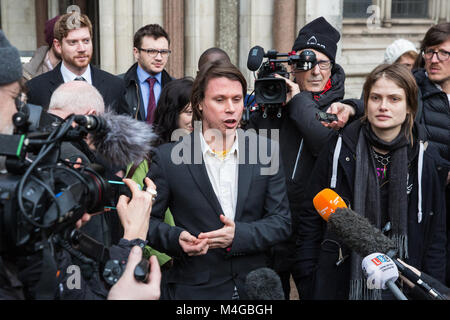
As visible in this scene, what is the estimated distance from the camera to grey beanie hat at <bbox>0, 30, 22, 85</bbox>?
6.95 ft

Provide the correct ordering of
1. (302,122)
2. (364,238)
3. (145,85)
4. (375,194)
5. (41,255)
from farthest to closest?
(145,85) → (302,122) → (375,194) → (364,238) → (41,255)

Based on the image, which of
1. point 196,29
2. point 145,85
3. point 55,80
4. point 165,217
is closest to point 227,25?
point 196,29

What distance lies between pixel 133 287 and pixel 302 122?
6.19 ft

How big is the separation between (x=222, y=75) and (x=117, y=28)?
4.48 m

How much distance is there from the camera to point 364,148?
3.21 metres

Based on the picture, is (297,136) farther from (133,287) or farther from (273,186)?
(133,287)

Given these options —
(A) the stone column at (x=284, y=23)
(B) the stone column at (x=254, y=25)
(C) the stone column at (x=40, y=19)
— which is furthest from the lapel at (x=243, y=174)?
(C) the stone column at (x=40, y=19)

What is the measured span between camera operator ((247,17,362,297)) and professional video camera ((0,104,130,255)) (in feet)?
5.61

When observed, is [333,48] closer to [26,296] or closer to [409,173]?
[409,173]

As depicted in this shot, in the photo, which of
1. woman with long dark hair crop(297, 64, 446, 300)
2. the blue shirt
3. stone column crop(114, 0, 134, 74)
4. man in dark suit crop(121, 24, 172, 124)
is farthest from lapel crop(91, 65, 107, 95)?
stone column crop(114, 0, 134, 74)

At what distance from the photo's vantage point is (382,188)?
3.22 m

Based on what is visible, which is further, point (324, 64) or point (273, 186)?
point (324, 64)

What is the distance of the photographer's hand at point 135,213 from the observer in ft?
7.68

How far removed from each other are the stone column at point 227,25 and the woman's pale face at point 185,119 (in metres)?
3.96
